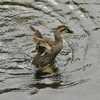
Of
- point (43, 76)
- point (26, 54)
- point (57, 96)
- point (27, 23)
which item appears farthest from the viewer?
point (27, 23)

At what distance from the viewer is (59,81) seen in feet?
23.8

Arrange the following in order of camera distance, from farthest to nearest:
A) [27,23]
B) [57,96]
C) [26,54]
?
[27,23]
[26,54]
[57,96]

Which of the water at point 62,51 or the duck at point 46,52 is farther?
the duck at point 46,52

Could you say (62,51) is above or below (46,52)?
below

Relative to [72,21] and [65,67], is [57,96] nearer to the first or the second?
[65,67]

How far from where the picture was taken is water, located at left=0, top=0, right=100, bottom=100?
278 inches

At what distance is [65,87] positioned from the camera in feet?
23.4

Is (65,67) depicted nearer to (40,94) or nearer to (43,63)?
(43,63)

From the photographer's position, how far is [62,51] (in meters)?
8.08

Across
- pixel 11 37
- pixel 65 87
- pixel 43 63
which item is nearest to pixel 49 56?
pixel 43 63

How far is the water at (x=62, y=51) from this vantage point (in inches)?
278

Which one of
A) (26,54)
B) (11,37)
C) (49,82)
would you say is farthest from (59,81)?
(11,37)

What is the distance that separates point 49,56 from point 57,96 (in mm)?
798

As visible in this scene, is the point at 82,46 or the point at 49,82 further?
the point at 82,46
